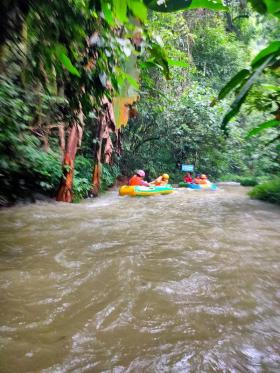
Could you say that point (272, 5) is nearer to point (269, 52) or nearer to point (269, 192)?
point (269, 52)

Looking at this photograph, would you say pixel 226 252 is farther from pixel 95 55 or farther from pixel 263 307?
pixel 95 55

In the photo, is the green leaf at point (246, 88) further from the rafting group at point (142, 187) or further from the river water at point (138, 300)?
the rafting group at point (142, 187)

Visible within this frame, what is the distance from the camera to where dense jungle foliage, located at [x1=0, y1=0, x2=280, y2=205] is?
1.49m

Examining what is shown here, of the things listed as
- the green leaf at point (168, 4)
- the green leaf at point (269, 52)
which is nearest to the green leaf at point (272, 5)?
the green leaf at point (269, 52)

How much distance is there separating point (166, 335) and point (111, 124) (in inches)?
161

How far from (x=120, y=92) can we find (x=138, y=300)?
4.89ft

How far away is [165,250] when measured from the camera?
3377mm

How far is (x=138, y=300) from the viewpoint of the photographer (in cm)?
215

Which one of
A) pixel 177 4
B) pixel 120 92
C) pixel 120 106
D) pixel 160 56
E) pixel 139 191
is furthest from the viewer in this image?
pixel 139 191

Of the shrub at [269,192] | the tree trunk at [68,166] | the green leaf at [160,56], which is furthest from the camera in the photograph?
the shrub at [269,192]

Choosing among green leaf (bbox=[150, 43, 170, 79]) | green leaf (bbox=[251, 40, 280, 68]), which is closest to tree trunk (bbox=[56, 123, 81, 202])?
green leaf (bbox=[150, 43, 170, 79])

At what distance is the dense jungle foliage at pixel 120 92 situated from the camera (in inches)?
58.7

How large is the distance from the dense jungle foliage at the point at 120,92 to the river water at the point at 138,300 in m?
1.06

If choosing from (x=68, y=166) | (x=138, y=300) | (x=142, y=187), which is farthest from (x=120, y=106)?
(x=142, y=187)
